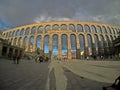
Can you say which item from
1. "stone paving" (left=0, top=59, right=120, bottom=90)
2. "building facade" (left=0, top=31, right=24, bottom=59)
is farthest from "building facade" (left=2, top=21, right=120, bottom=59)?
"stone paving" (left=0, top=59, right=120, bottom=90)

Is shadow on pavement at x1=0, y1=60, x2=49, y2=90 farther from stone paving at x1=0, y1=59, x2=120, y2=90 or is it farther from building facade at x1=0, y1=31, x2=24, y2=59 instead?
building facade at x1=0, y1=31, x2=24, y2=59

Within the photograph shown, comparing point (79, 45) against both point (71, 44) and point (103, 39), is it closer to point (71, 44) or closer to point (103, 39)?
point (71, 44)

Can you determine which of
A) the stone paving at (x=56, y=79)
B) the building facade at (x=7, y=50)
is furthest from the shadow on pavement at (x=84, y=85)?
the building facade at (x=7, y=50)

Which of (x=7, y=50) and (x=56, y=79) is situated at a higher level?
(x=7, y=50)

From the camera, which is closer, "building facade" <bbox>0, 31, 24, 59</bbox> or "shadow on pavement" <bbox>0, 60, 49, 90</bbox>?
"shadow on pavement" <bbox>0, 60, 49, 90</bbox>

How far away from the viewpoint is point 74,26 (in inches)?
2343

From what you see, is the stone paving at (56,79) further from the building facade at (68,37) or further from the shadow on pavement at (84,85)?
the building facade at (68,37)

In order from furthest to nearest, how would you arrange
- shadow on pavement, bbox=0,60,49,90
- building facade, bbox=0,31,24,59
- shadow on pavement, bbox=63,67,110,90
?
building facade, bbox=0,31,24,59 → shadow on pavement, bbox=0,60,49,90 → shadow on pavement, bbox=63,67,110,90

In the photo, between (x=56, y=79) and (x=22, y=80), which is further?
Result: (x=56, y=79)

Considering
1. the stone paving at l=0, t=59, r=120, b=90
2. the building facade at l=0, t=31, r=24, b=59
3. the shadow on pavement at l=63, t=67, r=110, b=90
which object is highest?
the building facade at l=0, t=31, r=24, b=59

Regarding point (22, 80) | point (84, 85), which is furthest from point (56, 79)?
point (84, 85)

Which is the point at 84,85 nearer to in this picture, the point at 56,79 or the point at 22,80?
the point at 56,79

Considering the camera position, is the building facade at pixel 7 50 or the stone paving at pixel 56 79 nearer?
the stone paving at pixel 56 79

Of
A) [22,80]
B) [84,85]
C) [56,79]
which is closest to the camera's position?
[84,85]
